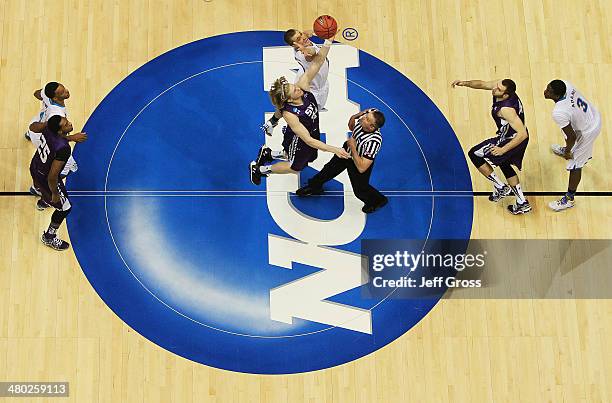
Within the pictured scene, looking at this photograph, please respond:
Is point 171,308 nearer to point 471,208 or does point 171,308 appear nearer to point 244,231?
point 244,231

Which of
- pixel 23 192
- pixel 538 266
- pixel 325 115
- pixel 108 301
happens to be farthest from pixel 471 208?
pixel 23 192

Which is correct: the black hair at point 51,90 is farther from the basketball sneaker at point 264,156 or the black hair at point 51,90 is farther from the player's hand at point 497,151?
the player's hand at point 497,151

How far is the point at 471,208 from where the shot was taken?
820 cm

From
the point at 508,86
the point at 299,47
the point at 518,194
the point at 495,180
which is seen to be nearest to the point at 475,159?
the point at 495,180

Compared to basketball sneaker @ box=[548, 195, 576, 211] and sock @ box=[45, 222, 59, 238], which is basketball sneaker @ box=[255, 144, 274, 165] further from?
basketball sneaker @ box=[548, 195, 576, 211]

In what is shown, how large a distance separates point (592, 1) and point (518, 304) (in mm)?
4051

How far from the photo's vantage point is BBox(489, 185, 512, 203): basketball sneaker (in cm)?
807

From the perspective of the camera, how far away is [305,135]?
7.19 metres

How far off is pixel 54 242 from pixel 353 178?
3.18 meters

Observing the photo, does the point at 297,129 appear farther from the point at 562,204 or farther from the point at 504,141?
the point at 562,204

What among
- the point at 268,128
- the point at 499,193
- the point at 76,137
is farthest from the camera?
the point at 268,128

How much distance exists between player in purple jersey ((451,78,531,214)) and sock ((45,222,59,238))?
14.4 ft

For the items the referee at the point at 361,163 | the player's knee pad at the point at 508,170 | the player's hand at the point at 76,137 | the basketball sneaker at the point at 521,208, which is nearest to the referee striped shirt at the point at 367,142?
the referee at the point at 361,163

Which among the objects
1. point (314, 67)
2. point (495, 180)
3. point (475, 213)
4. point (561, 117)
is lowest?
point (475, 213)
